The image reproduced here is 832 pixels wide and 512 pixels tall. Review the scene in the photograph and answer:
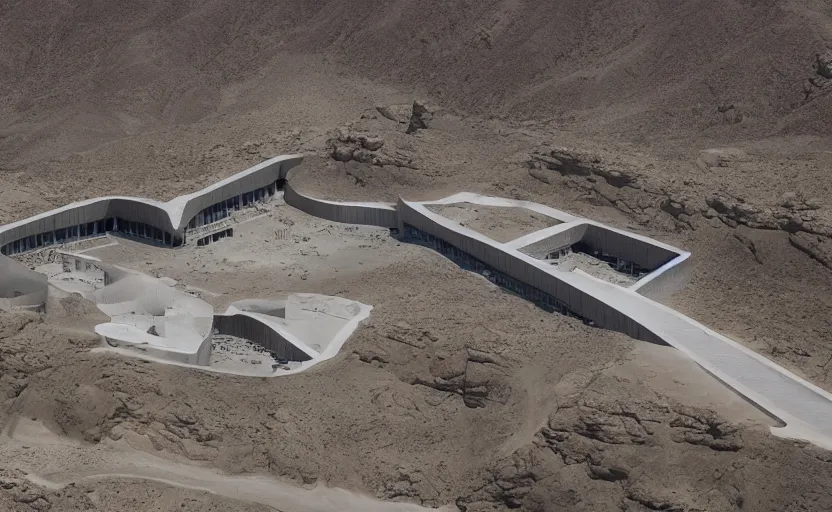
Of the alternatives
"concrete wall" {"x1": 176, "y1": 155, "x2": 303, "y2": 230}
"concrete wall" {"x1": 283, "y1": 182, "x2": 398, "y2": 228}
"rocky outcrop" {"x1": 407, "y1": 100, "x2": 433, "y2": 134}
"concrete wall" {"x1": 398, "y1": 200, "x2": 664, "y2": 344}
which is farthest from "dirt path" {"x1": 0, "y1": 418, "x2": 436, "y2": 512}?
"rocky outcrop" {"x1": 407, "y1": 100, "x2": 433, "y2": 134}

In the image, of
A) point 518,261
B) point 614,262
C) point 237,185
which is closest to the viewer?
point 518,261

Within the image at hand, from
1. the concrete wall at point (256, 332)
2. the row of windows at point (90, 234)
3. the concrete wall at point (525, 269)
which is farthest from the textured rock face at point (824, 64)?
the concrete wall at point (256, 332)

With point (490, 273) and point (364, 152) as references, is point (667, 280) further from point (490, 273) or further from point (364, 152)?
point (364, 152)

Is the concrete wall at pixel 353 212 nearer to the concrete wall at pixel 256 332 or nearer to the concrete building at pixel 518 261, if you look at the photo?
the concrete building at pixel 518 261

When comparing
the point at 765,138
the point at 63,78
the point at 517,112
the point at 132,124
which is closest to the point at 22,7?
the point at 63,78

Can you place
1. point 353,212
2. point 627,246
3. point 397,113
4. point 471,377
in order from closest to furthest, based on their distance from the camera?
point 471,377, point 627,246, point 353,212, point 397,113

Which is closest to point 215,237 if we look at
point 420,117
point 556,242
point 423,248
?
point 423,248

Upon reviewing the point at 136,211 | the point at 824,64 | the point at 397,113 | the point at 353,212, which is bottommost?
the point at 136,211
